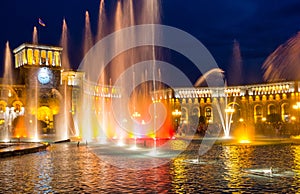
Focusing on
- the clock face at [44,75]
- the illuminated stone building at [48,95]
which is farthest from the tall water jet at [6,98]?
the clock face at [44,75]

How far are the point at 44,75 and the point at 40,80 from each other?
1177mm

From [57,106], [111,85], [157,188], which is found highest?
[111,85]

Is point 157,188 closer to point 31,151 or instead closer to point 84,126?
point 31,151

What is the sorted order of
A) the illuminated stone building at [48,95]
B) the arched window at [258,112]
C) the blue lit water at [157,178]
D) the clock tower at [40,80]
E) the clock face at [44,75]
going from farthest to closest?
1. the arched window at [258,112]
2. the clock face at [44,75]
3. the clock tower at [40,80]
4. the illuminated stone building at [48,95]
5. the blue lit water at [157,178]

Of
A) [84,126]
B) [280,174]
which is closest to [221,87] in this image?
[84,126]

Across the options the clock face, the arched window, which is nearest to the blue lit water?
the clock face

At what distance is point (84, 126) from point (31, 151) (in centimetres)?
4517

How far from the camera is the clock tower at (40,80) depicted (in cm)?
6844

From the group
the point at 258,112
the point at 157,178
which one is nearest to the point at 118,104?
the point at 258,112

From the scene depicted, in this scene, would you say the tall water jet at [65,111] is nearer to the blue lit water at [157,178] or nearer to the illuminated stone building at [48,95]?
the illuminated stone building at [48,95]

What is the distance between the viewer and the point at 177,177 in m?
13.0

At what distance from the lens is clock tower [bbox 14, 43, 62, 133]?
68438 millimetres

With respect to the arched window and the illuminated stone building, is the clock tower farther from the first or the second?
the arched window

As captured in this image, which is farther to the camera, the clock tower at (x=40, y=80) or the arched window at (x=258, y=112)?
the arched window at (x=258, y=112)
